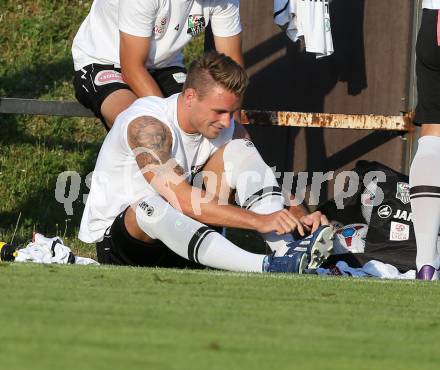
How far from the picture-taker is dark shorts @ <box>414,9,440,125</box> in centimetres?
579

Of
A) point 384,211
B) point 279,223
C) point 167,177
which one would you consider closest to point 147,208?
point 167,177

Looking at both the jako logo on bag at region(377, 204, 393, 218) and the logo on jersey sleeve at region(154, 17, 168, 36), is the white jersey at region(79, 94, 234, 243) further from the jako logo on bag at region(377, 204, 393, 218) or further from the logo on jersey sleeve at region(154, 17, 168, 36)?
the jako logo on bag at region(377, 204, 393, 218)

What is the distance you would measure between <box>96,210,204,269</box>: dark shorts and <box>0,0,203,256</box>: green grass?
151 cm

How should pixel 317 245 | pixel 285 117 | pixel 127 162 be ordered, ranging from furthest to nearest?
pixel 285 117
pixel 127 162
pixel 317 245

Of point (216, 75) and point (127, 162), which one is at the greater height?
point (216, 75)

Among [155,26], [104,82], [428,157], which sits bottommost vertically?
[428,157]

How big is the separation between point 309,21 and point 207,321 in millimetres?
4248

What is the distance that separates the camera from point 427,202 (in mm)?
5777

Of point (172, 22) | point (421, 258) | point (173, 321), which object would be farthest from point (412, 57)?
point (173, 321)

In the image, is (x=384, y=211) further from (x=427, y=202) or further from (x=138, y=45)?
(x=138, y=45)

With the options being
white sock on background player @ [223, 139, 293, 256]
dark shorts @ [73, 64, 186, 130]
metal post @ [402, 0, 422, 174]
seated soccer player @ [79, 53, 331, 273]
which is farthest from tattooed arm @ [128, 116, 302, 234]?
metal post @ [402, 0, 422, 174]

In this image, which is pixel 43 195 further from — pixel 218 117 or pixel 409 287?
Result: pixel 409 287

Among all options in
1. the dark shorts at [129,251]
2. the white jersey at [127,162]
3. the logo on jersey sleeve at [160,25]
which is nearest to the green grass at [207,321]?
the dark shorts at [129,251]

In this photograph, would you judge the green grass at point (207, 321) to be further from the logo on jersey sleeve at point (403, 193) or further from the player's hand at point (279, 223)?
the logo on jersey sleeve at point (403, 193)
